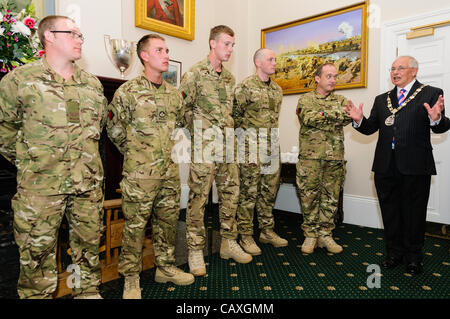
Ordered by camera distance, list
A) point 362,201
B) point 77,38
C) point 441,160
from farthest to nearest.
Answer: point 362,201 < point 441,160 < point 77,38

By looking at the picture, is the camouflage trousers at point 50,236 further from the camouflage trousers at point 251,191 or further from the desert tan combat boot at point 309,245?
the desert tan combat boot at point 309,245

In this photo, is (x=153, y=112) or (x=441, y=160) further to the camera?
(x=441, y=160)

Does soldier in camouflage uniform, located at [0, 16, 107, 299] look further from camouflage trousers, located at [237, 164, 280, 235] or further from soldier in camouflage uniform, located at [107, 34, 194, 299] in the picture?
camouflage trousers, located at [237, 164, 280, 235]

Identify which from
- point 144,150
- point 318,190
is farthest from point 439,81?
point 144,150

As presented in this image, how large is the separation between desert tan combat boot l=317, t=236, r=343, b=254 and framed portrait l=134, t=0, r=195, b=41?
3.15 metres

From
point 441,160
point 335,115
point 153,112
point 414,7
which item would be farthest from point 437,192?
point 153,112

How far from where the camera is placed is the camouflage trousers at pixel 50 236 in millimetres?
1584

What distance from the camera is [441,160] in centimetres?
341

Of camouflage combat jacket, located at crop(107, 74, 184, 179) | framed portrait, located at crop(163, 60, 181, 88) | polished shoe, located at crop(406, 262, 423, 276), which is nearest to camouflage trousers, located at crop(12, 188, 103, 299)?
camouflage combat jacket, located at crop(107, 74, 184, 179)

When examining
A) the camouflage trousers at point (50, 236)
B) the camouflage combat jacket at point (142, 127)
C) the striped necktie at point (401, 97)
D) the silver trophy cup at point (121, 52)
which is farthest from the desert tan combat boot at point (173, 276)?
the striped necktie at point (401, 97)

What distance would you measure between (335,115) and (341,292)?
1.40m

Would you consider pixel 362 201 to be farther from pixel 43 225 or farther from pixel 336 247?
pixel 43 225
